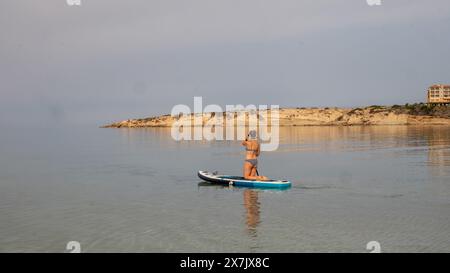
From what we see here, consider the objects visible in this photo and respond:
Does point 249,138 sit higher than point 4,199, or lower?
higher

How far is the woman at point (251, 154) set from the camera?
106ft

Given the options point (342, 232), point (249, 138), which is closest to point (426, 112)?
point (249, 138)

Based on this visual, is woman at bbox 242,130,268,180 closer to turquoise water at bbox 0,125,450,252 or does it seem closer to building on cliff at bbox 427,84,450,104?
turquoise water at bbox 0,125,450,252

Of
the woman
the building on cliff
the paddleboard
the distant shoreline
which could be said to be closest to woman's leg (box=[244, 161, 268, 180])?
the woman

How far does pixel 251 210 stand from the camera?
2609cm

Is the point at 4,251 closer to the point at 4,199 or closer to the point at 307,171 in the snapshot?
the point at 4,199

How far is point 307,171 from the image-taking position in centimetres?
4234

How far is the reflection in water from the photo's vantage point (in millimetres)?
22250

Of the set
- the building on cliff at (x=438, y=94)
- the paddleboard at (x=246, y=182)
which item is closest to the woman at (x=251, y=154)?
the paddleboard at (x=246, y=182)

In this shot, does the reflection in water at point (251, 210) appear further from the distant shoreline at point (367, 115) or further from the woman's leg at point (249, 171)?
the distant shoreline at point (367, 115)

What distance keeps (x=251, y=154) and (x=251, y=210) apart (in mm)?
6730

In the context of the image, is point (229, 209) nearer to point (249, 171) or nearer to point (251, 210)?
point (251, 210)
